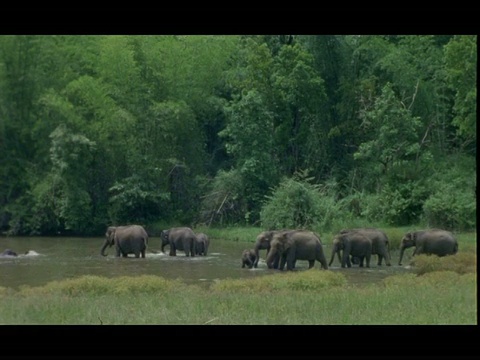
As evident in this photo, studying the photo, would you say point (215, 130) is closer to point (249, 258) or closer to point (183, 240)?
point (183, 240)

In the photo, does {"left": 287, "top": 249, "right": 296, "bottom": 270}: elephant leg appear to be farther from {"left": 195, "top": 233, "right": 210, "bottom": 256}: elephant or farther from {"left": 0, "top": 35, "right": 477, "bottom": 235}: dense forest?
{"left": 0, "top": 35, "right": 477, "bottom": 235}: dense forest

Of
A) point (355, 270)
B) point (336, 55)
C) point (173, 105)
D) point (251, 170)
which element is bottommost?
point (355, 270)

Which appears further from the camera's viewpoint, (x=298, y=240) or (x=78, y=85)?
(x=78, y=85)

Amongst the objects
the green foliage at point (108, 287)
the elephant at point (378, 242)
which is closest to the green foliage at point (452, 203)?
the elephant at point (378, 242)

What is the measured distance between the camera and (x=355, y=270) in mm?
20031

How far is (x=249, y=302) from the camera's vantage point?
12047 mm

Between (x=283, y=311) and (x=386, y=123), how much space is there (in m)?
19.9

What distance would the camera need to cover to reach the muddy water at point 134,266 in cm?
1850

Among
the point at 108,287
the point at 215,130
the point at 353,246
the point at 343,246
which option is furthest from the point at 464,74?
the point at 108,287

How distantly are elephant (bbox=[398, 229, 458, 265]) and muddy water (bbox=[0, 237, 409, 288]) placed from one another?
74cm

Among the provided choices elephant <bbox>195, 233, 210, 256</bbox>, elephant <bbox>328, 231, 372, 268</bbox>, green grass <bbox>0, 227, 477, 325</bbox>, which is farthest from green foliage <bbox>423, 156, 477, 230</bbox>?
green grass <bbox>0, 227, 477, 325</bbox>
